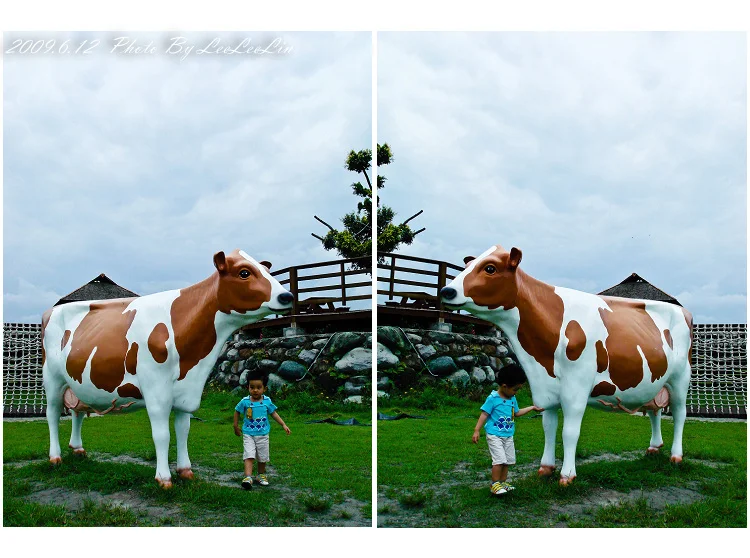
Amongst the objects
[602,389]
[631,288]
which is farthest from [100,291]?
[631,288]

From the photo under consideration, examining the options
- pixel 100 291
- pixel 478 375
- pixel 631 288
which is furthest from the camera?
pixel 478 375

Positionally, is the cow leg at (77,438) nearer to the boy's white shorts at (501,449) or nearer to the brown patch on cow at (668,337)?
the boy's white shorts at (501,449)

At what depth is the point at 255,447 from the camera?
4023 millimetres

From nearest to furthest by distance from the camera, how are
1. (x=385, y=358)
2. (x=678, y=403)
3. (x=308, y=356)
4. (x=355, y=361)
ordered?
(x=678, y=403), (x=385, y=358), (x=355, y=361), (x=308, y=356)

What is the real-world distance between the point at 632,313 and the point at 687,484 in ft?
3.79

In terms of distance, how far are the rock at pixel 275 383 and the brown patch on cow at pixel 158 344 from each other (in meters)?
3.14

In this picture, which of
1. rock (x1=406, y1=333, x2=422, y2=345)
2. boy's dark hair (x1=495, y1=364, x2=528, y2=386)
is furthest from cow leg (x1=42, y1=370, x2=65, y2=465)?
rock (x1=406, y1=333, x2=422, y2=345)

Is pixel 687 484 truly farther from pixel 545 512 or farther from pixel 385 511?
pixel 385 511

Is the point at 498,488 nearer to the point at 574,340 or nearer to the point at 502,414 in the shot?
the point at 502,414

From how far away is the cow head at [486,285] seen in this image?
3.65 meters

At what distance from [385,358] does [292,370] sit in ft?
3.63

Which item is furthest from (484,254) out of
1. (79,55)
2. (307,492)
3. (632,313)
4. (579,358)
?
(79,55)

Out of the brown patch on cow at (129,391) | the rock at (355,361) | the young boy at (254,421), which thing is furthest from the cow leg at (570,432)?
the rock at (355,361)

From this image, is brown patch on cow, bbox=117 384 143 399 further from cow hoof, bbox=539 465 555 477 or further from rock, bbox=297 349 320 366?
rock, bbox=297 349 320 366
